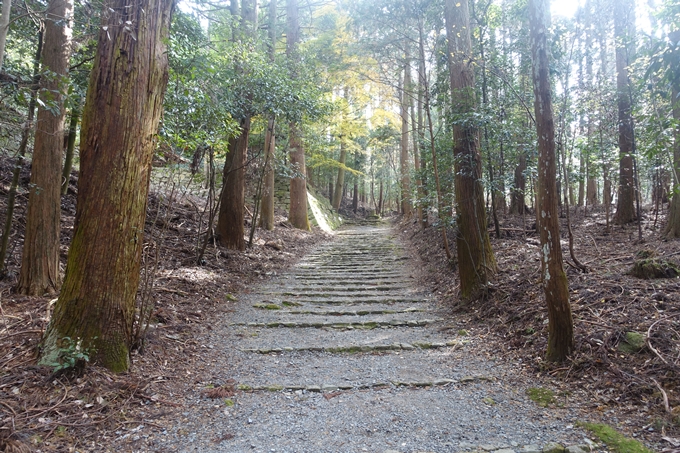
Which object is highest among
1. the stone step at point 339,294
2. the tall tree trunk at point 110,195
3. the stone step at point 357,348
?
the tall tree trunk at point 110,195

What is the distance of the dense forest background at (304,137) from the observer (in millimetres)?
3330

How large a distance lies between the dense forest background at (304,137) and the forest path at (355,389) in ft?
2.25

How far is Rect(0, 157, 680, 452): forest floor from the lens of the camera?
274cm

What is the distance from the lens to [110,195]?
331 cm

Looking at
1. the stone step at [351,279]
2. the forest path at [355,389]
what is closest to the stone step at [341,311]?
the forest path at [355,389]

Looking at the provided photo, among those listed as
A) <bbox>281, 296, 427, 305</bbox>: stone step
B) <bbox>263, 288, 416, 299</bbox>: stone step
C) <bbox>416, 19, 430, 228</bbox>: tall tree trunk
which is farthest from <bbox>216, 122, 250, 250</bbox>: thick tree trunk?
<bbox>416, 19, 430, 228</bbox>: tall tree trunk

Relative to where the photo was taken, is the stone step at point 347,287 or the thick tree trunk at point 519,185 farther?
the thick tree trunk at point 519,185

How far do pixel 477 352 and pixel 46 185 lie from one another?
570cm

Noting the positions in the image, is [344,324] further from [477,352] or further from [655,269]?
[655,269]

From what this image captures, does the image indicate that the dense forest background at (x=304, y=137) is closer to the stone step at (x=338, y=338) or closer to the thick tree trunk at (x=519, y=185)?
the thick tree trunk at (x=519, y=185)

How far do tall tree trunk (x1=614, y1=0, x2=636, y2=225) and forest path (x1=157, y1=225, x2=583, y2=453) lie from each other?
21.4ft

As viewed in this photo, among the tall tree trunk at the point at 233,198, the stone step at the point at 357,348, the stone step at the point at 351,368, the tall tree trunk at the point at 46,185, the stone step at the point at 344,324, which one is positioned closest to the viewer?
the stone step at the point at 351,368

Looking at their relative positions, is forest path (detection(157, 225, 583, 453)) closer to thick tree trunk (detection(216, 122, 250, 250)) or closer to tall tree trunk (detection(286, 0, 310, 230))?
thick tree trunk (detection(216, 122, 250, 250))

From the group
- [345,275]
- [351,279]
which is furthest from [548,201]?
[345,275]
